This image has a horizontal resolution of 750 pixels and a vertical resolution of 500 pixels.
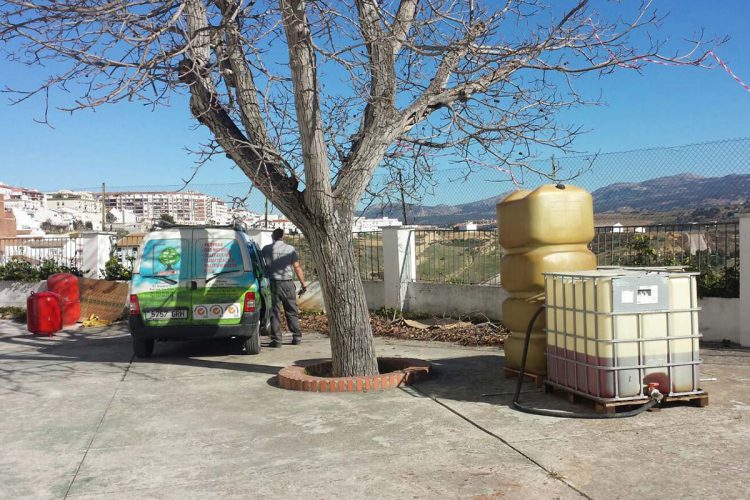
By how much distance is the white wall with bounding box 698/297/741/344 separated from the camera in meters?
9.45

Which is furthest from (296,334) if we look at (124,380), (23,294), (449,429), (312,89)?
(23,294)

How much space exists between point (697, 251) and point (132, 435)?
8.05 m

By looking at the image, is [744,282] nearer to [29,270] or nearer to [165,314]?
[165,314]

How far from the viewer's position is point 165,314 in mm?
9594

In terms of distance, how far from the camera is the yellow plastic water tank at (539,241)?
7043 mm

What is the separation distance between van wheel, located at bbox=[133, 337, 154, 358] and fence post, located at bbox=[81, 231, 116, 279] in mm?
6364

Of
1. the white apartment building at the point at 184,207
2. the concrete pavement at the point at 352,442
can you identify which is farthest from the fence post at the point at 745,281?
the white apartment building at the point at 184,207

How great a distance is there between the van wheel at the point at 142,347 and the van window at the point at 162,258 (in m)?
Result: 1.06

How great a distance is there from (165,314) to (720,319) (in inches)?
309

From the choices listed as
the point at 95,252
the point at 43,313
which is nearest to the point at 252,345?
the point at 43,313

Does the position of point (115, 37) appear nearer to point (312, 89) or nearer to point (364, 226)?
point (312, 89)

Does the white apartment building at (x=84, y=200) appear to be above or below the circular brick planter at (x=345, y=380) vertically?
above

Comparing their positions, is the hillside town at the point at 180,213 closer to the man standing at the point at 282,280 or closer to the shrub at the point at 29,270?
the man standing at the point at 282,280

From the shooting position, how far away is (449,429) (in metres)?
5.79
